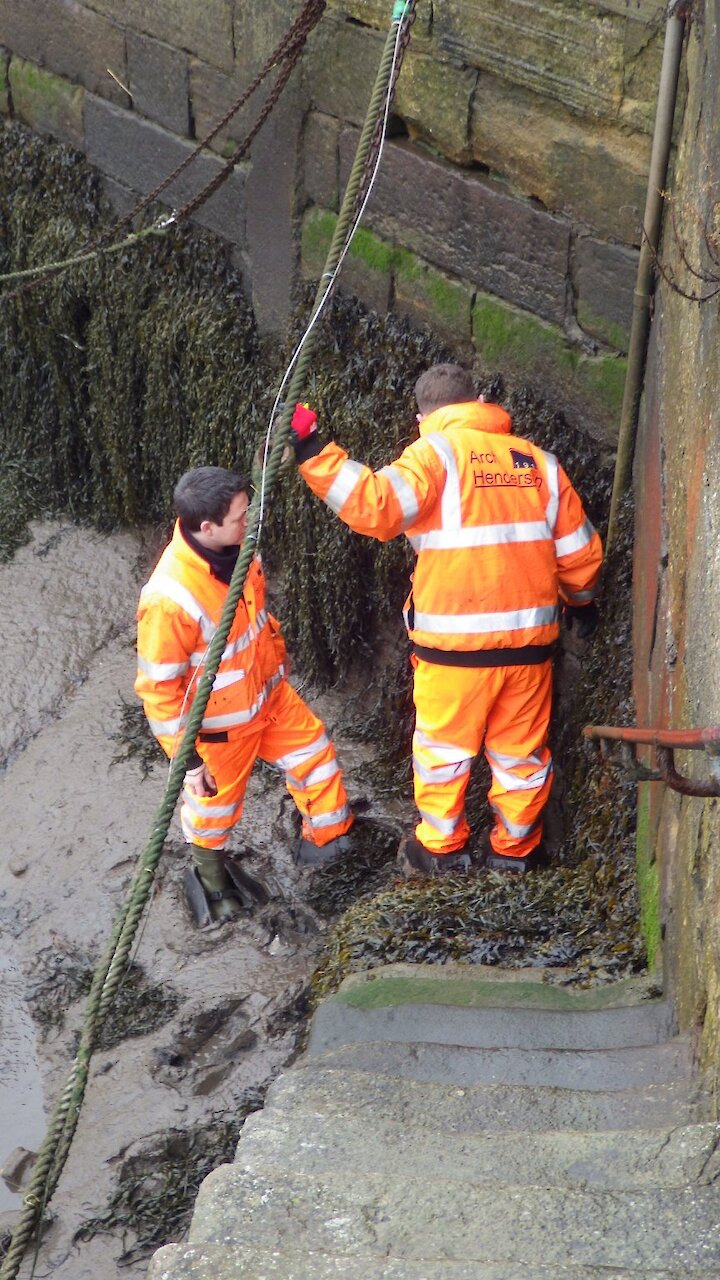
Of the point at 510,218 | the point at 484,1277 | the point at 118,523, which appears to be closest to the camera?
the point at 484,1277

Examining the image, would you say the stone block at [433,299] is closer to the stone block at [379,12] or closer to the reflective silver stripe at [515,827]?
the stone block at [379,12]

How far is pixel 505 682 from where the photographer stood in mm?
4609

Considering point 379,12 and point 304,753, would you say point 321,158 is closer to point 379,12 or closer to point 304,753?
point 379,12

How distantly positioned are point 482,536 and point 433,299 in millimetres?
1412

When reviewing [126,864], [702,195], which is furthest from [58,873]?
[702,195]

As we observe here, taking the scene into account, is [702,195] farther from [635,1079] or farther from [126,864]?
[126,864]

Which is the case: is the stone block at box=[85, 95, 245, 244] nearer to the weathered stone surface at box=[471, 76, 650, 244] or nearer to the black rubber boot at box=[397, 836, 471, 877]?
the weathered stone surface at box=[471, 76, 650, 244]

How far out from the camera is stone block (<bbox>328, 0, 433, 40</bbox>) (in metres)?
4.86

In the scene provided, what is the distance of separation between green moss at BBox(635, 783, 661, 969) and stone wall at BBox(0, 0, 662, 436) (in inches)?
62.1

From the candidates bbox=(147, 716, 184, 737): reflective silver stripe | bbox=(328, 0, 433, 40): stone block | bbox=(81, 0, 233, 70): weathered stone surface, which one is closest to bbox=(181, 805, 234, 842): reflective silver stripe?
bbox=(147, 716, 184, 737): reflective silver stripe

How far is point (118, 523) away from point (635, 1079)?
5296 mm

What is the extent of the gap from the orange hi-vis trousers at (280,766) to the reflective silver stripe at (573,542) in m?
1.16

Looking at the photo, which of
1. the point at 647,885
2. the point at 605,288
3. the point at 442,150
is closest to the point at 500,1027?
the point at 647,885

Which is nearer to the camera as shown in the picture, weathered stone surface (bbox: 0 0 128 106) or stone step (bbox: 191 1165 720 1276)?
stone step (bbox: 191 1165 720 1276)
